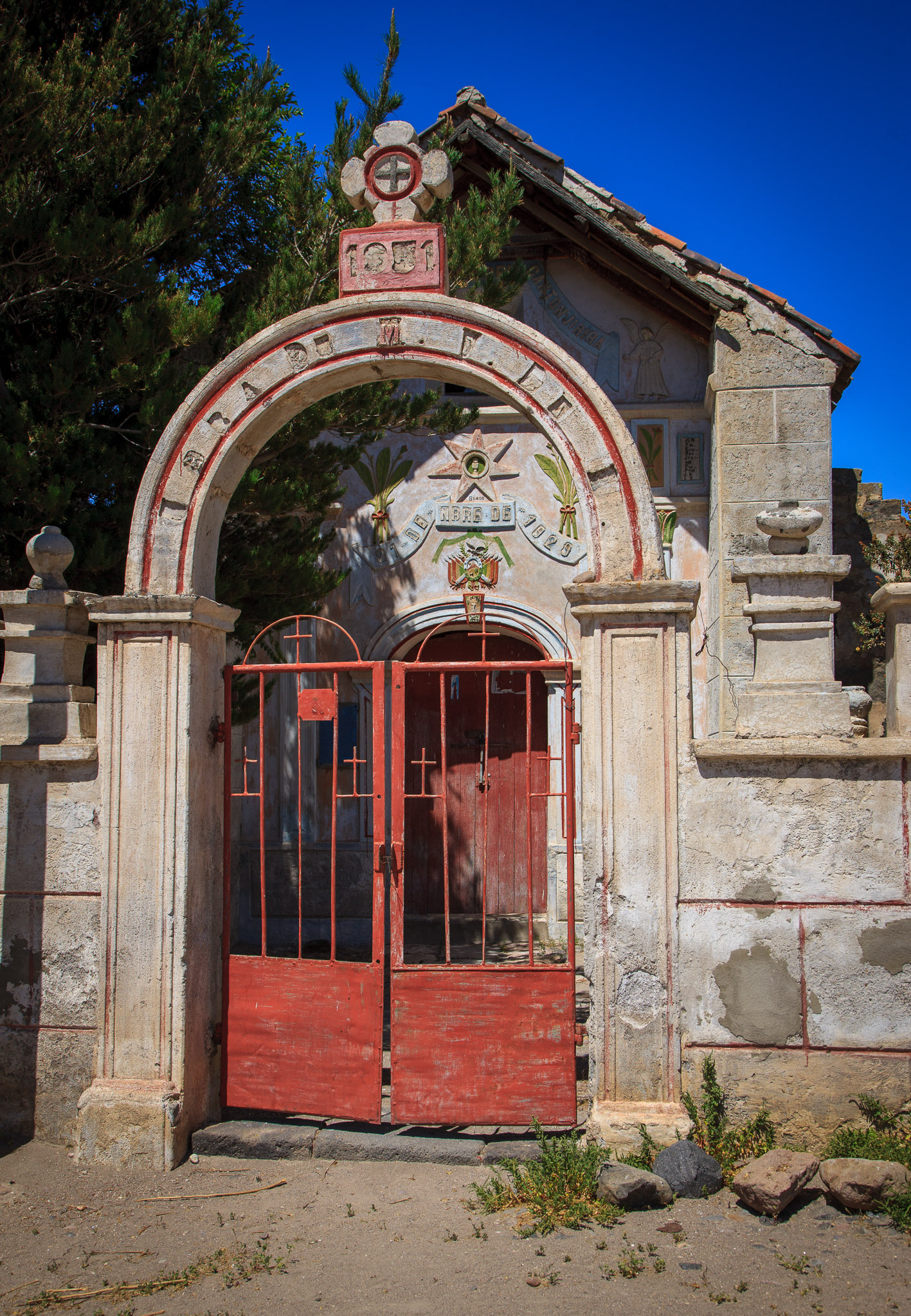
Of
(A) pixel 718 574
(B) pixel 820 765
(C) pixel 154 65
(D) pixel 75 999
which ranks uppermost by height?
(C) pixel 154 65

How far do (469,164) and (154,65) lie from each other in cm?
338

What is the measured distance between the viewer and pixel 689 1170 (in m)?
3.87

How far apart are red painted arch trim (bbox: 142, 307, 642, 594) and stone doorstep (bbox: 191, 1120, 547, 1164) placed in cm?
253

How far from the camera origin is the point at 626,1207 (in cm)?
380

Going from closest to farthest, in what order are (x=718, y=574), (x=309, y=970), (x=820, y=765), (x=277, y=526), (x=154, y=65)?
(x=820, y=765) → (x=309, y=970) → (x=154, y=65) → (x=277, y=526) → (x=718, y=574)

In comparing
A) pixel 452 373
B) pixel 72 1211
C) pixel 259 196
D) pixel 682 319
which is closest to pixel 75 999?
pixel 72 1211

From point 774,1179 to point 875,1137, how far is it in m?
0.56

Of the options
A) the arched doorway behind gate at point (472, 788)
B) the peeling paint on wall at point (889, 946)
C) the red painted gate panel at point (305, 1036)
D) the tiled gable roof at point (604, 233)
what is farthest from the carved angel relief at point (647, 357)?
the red painted gate panel at point (305, 1036)

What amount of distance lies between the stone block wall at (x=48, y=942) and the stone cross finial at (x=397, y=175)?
3073mm

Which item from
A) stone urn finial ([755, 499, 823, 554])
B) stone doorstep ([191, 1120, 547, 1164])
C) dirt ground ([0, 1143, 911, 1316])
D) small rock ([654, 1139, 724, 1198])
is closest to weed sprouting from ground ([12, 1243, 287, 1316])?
dirt ground ([0, 1143, 911, 1316])

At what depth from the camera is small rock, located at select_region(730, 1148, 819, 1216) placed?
12.0ft

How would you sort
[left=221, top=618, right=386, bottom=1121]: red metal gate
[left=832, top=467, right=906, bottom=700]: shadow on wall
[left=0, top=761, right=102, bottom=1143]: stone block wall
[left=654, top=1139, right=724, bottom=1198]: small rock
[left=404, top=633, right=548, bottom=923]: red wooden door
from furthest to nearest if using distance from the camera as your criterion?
[left=832, top=467, right=906, bottom=700]: shadow on wall
[left=404, top=633, right=548, bottom=923]: red wooden door
[left=0, top=761, right=102, bottom=1143]: stone block wall
[left=221, top=618, right=386, bottom=1121]: red metal gate
[left=654, top=1139, right=724, bottom=1198]: small rock

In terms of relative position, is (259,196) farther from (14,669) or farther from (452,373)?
(14,669)

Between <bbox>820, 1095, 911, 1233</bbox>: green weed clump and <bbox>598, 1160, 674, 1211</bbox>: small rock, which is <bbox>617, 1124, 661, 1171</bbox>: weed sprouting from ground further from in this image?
<bbox>820, 1095, 911, 1233</bbox>: green weed clump
